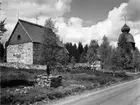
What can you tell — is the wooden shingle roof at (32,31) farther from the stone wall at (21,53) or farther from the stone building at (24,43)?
the stone wall at (21,53)

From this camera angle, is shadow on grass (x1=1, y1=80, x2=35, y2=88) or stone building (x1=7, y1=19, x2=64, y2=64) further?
stone building (x1=7, y1=19, x2=64, y2=64)

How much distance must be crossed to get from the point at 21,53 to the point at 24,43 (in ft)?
8.35

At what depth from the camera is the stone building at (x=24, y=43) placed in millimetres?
40062

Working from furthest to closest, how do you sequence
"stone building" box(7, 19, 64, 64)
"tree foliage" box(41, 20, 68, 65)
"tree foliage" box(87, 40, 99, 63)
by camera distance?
"tree foliage" box(87, 40, 99, 63)
"stone building" box(7, 19, 64, 64)
"tree foliage" box(41, 20, 68, 65)

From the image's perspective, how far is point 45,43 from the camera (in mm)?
23828

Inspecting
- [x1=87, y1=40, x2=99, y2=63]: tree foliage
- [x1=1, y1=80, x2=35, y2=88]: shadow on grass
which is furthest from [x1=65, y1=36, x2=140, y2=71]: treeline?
[x1=1, y1=80, x2=35, y2=88]: shadow on grass

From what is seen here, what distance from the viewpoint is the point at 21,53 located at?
42062mm

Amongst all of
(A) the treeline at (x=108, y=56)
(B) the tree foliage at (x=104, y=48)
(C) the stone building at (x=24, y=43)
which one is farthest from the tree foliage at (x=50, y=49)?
(B) the tree foliage at (x=104, y=48)

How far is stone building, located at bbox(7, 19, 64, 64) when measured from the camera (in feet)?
131

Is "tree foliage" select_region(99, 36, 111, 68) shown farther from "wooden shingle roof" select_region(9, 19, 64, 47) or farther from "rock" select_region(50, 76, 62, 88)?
"rock" select_region(50, 76, 62, 88)

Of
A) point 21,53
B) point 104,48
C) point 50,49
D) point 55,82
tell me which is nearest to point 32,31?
point 21,53

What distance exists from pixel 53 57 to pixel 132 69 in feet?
171

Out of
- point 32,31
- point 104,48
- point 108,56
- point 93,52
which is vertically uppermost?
point 32,31

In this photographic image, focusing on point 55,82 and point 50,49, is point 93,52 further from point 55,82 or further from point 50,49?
point 55,82
